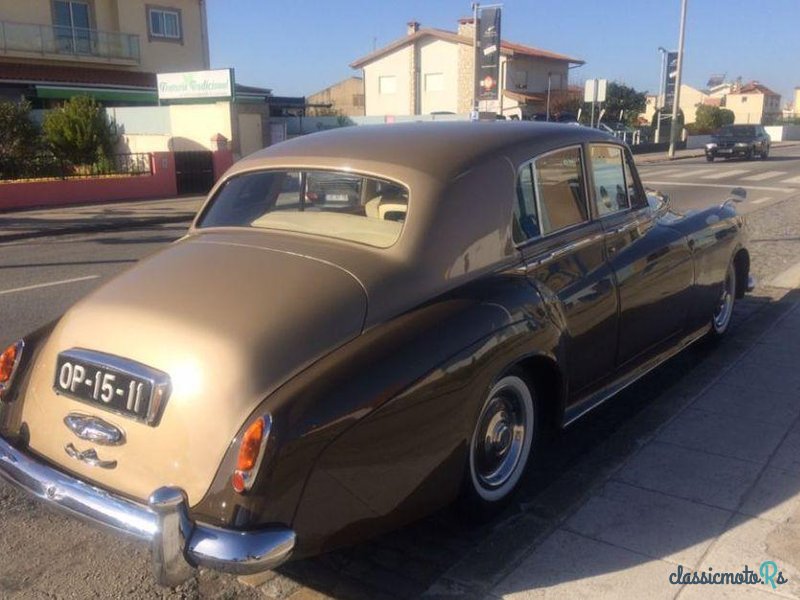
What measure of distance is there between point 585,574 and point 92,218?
48.1 ft

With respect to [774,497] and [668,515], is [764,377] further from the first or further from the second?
Result: [668,515]

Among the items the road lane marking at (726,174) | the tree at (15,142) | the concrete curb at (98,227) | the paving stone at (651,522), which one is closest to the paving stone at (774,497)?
the paving stone at (651,522)

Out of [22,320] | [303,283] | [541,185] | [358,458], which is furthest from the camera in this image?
[22,320]

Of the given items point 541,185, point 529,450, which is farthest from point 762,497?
point 541,185

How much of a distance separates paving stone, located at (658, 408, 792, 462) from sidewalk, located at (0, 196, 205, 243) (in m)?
11.7

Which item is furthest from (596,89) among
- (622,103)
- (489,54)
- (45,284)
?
(45,284)

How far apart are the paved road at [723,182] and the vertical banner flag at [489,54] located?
632 centimetres

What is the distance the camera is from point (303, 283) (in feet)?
9.57

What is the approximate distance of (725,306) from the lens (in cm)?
573

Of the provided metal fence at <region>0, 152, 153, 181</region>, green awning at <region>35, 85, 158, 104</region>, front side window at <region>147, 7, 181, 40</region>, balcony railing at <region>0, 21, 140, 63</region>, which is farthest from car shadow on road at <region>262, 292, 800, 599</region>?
front side window at <region>147, 7, 181, 40</region>

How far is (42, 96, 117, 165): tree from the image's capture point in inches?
808

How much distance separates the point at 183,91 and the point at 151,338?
2158 centimetres

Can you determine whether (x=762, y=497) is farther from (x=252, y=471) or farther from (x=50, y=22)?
(x=50, y=22)

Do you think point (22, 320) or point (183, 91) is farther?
point (183, 91)
